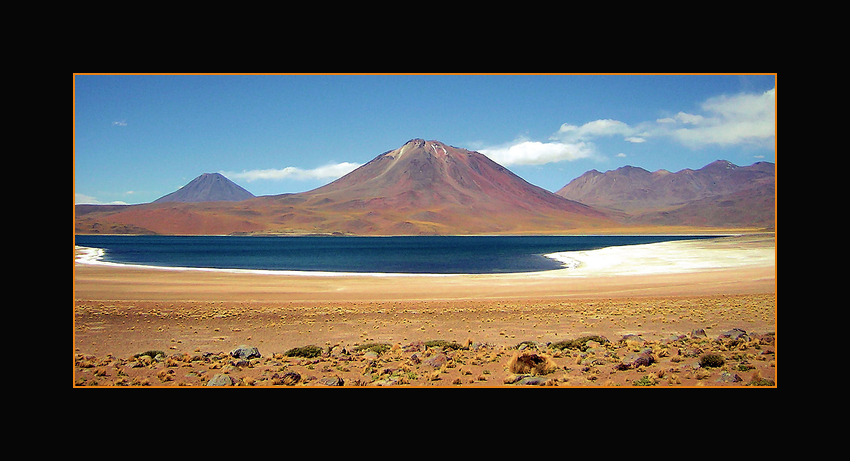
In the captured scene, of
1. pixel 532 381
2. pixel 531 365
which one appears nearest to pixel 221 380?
pixel 532 381

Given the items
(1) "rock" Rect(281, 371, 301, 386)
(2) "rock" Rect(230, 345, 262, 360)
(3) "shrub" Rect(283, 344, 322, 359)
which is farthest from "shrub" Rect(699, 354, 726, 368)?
(2) "rock" Rect(230, 345, 262, 360)

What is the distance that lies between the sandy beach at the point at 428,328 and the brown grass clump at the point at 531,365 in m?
0.10

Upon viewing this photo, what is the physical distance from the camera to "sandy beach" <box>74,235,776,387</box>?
340 inches

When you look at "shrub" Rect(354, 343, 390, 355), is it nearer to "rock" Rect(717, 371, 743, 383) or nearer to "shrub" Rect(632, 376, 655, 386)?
"shrub" Rect(632, 376, 655, 386)

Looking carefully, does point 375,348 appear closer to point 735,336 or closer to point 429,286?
point 735,336

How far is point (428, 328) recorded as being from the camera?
15.0m

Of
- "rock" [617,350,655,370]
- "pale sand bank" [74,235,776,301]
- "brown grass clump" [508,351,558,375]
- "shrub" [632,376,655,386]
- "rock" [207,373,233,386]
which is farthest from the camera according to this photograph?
"pale sand bank" [74,235,776,301]

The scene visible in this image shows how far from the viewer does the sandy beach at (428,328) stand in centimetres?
865

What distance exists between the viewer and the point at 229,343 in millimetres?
12875

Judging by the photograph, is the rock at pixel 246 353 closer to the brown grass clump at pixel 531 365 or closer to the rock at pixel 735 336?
the brown grass clump at pixel 531 365

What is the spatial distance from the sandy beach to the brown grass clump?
0.10m
